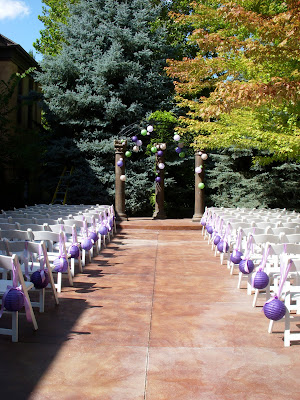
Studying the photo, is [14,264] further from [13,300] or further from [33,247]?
[33,247]

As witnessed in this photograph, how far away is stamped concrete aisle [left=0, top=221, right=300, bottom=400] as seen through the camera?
12.3 feet

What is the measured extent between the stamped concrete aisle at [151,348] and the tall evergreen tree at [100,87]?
16.0 meters

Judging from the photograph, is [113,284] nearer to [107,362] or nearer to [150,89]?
[107,362]

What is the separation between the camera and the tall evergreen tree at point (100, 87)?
23.4 m

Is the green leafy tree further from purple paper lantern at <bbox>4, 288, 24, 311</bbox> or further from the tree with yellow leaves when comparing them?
purple paper lantern at <bbox>4, 288, 24, 311</bbox>

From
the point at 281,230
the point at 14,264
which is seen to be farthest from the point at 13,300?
the point at 281,230

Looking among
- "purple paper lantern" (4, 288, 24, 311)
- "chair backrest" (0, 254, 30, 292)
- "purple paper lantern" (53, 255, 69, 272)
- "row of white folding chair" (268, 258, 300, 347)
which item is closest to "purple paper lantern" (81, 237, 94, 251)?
"purple paper lantern" (53, 255, 69, 272)

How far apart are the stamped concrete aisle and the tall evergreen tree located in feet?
52.5

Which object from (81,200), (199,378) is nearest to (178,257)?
(199,378)

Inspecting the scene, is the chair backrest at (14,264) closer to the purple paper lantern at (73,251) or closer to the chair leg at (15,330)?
the chair leg at (15,330)

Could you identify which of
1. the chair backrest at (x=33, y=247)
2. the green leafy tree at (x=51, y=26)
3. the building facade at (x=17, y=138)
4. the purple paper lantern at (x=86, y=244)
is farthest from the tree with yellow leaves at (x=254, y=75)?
the green leafy tree at (x=51, y=26)

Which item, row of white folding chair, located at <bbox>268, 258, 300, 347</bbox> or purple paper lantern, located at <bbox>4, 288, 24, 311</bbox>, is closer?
purple paper lantern, located at <bbox>4, 288, 24, 311</bbox>

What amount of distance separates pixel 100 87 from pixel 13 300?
20221 mm

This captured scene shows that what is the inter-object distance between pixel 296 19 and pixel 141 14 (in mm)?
16151
